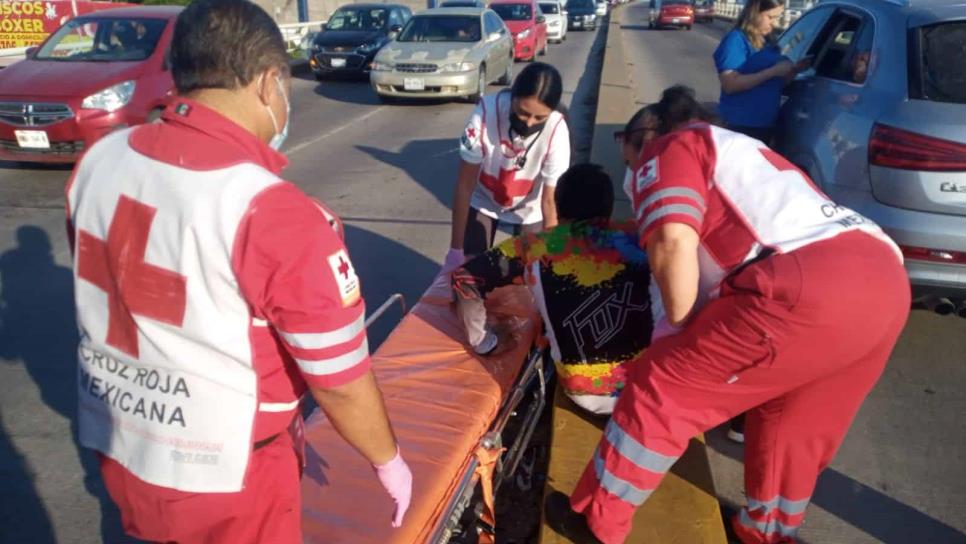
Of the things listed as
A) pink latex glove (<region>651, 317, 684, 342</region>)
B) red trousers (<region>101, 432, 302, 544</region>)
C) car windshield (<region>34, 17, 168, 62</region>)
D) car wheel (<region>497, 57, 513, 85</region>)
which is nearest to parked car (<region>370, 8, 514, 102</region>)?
car wheel (<region>497, 57, 513, 85</region>)

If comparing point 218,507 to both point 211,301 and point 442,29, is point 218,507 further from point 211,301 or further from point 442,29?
point 442,29

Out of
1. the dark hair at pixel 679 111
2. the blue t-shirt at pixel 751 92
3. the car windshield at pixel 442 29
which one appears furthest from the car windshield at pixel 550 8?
the dark hair at pixel 679 111

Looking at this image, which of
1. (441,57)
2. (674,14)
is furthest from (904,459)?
(674,14)

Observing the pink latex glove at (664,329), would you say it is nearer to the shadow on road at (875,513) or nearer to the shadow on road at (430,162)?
the shadow on road at (875,513)

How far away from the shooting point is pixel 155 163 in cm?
138

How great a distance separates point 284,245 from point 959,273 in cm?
352

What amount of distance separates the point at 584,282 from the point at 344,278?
5.23 ft

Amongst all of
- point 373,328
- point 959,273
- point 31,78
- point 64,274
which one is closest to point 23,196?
point 31,78

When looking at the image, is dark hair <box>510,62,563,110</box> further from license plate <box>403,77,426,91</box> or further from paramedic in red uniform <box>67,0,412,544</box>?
license plate <box>403,77,426,91</box>

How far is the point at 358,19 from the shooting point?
1742 centimetres

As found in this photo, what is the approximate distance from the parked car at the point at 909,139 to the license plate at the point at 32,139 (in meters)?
7.37

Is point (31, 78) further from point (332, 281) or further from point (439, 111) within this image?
point (332, 281)

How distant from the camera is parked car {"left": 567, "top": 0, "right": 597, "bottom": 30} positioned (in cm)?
3569

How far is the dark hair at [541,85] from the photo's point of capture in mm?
3588
